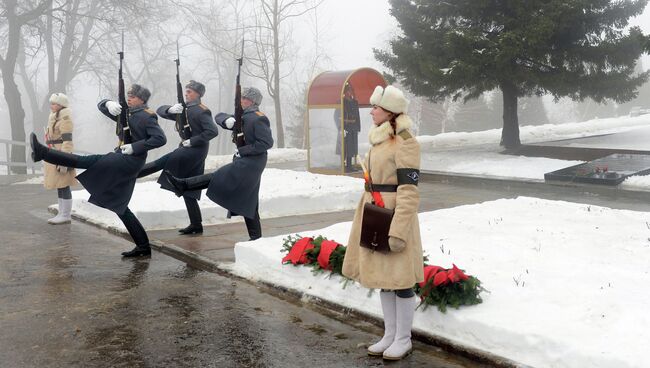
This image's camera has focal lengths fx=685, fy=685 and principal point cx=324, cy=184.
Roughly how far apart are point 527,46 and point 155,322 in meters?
14.3

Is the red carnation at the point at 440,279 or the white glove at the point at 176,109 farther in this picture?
the white glove at the point at 176,109

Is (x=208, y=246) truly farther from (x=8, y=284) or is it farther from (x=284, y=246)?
(x=8, y=284)

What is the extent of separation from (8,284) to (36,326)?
165cm

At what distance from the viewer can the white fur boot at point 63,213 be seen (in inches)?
419

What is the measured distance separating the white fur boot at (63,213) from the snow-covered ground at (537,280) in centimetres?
467

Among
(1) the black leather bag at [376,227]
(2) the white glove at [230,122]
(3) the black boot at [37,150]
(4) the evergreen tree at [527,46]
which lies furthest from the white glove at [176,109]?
(4) the evergreen tree at [527,46]

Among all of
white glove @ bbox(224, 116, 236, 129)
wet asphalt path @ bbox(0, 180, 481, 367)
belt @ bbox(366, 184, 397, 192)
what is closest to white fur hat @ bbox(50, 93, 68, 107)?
wet asphalt path @ bbox(0, 180, 481, 367)

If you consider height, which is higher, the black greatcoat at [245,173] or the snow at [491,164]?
the black greatcoat at [245,173]

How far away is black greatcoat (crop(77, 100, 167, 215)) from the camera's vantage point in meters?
7.73

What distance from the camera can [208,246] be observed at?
27.6 ft

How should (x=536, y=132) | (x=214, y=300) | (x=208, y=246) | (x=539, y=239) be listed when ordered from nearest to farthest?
(x=214, y=300) < (x=539, y=239) < (x=208, y=246) < (x=536, y=132)

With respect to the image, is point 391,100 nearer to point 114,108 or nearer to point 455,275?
point 455,275

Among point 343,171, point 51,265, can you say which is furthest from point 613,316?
point 343,171

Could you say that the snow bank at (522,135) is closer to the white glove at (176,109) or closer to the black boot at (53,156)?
the white glove at (176,109)
